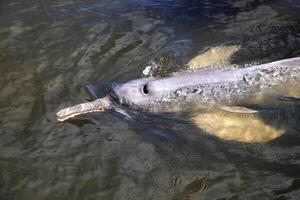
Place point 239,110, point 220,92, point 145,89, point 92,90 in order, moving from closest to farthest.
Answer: point 239,110 → point 220,92 → point 145,89 → point 92,90

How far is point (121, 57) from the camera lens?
7.05 metres

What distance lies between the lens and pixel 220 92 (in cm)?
577

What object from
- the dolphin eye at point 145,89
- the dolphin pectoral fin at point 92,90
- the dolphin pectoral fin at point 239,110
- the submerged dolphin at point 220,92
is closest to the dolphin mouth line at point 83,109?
the submerged dolphin at point 220,92

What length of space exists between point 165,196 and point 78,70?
2.66 metres

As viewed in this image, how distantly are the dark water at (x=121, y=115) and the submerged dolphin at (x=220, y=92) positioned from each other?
152 millimetres

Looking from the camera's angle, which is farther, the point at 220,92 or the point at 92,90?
the point at 92,90

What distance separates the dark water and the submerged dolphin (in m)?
0.15

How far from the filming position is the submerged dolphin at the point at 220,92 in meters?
5.71

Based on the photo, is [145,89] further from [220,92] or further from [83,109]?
[220,92]

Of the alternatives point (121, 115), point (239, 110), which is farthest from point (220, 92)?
point (121, 115)

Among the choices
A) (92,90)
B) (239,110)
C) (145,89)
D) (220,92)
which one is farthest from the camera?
(92,90)

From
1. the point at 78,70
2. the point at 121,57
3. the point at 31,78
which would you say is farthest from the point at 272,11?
the point at 31,78

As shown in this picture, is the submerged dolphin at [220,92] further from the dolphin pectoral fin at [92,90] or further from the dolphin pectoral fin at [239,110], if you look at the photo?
the dolphin pectoral fin at [92,90]

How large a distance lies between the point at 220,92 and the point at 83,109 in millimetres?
1578
